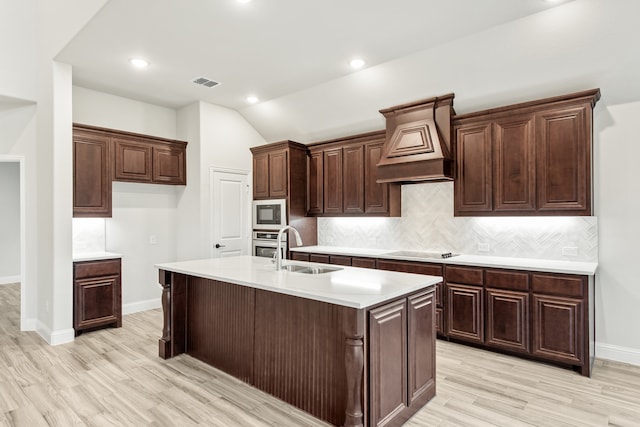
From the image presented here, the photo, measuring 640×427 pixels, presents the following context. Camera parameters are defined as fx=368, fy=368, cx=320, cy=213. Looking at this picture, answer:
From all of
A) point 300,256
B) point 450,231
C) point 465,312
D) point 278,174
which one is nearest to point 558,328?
point 465,312

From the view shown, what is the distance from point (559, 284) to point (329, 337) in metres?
2.26

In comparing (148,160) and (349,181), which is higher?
(148,160)

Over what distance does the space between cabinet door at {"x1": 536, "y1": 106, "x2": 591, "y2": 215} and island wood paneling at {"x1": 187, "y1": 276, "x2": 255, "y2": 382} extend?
3017mm

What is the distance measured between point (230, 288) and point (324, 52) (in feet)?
8.55

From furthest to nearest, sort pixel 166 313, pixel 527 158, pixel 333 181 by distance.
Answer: pixel 333 181 < pixel 527 158 < pixel 166 313

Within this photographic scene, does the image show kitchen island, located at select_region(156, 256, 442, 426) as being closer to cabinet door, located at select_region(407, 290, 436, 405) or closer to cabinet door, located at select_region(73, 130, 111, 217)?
cabinet door, located at select_region(407, 290, 436, 405)

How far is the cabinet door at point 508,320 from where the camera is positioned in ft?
11.5

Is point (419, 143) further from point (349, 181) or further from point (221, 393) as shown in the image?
point (221, 393)

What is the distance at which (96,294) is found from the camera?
4.47 metres

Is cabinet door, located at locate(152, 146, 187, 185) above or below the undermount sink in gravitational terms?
above

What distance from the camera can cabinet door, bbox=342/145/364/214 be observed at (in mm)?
5180

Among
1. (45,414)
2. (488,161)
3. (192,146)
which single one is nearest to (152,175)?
(192,146)

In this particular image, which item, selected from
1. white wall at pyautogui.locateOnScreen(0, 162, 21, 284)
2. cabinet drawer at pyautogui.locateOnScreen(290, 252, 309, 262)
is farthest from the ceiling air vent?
white wall at pyautogui.locateOnScreen(0, 162, 21, 284)

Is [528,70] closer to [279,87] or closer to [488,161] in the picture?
[488,161]
